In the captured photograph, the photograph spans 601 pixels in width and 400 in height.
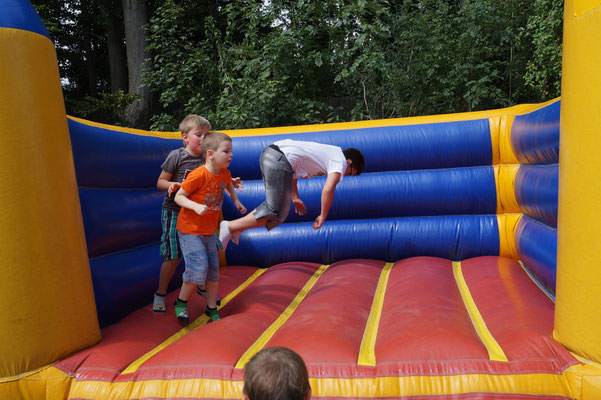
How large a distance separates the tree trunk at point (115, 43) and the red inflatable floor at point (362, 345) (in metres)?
7.07

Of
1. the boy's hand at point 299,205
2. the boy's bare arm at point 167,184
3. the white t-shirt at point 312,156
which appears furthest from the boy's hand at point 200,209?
the boy's hand at point 299,205

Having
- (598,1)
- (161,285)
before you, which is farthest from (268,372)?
(161,285)

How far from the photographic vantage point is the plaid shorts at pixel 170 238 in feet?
8.14

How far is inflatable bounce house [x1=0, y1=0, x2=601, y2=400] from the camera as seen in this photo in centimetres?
156

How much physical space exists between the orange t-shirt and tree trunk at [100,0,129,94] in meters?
6.70

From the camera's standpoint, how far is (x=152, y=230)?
2.87 m

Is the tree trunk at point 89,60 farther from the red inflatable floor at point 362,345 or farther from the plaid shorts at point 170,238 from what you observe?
the red inflatable floor at point 362,345

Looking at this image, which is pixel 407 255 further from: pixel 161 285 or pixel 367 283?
pixel 161 285

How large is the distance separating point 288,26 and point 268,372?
5.89m

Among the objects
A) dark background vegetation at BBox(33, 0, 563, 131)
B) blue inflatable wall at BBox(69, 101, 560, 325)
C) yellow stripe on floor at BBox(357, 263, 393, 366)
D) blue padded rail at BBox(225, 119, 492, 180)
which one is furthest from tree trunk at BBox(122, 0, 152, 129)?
yellow stripe on floor at BBox(357, 263, 393, 366)

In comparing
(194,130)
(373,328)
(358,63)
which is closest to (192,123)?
(194,130)

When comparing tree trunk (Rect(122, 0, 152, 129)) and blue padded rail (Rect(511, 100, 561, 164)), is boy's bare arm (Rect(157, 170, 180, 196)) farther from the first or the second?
tree trunk (Rect(122, 0, 152, 129))

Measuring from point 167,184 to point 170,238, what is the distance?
28 centimetres

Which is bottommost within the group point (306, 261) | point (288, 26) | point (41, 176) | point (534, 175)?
point (306, 261)
